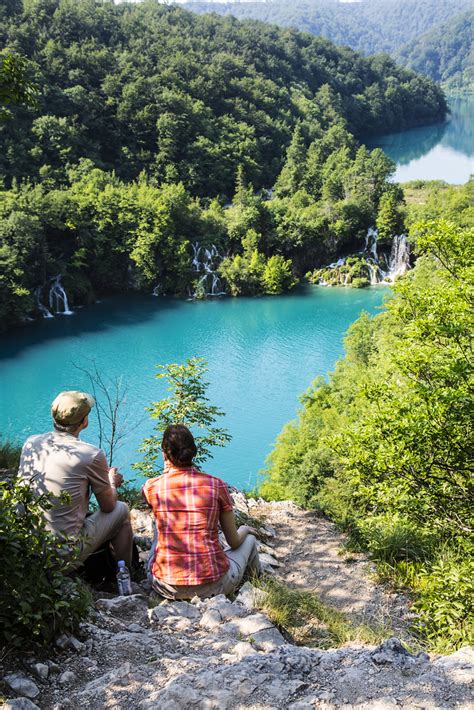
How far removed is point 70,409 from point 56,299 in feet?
95.1

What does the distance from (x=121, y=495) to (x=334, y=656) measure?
3670 mm

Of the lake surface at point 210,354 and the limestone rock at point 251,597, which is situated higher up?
the limestone rock at point 251,597

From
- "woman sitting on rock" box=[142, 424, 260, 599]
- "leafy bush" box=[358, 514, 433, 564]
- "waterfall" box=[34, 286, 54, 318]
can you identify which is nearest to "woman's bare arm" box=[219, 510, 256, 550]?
"woman sitting on rock" box=[142, 424, 260, 599]

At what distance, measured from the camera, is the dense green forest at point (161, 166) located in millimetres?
32656

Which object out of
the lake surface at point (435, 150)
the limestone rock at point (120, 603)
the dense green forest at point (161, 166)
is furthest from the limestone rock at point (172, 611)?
the lake surface at point (435, 150)

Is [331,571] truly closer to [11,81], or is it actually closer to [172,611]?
[172,611]

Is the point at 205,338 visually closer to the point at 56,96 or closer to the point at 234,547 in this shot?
the point at 234,547

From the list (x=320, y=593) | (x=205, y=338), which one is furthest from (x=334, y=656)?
(x=205, y=338)

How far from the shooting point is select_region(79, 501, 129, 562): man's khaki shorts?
3.47 metres

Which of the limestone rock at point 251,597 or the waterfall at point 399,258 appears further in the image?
the waterfall at point 399,258

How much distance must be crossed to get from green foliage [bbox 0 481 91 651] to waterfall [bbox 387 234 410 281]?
1317 inches

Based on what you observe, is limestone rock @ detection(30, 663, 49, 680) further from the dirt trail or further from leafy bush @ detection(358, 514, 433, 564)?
leafy bush @ detection(358, 514, 433, 564)

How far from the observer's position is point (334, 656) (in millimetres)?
2816

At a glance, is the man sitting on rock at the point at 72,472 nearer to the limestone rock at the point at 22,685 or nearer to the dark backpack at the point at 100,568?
the dark backpack at the point at 100,568
